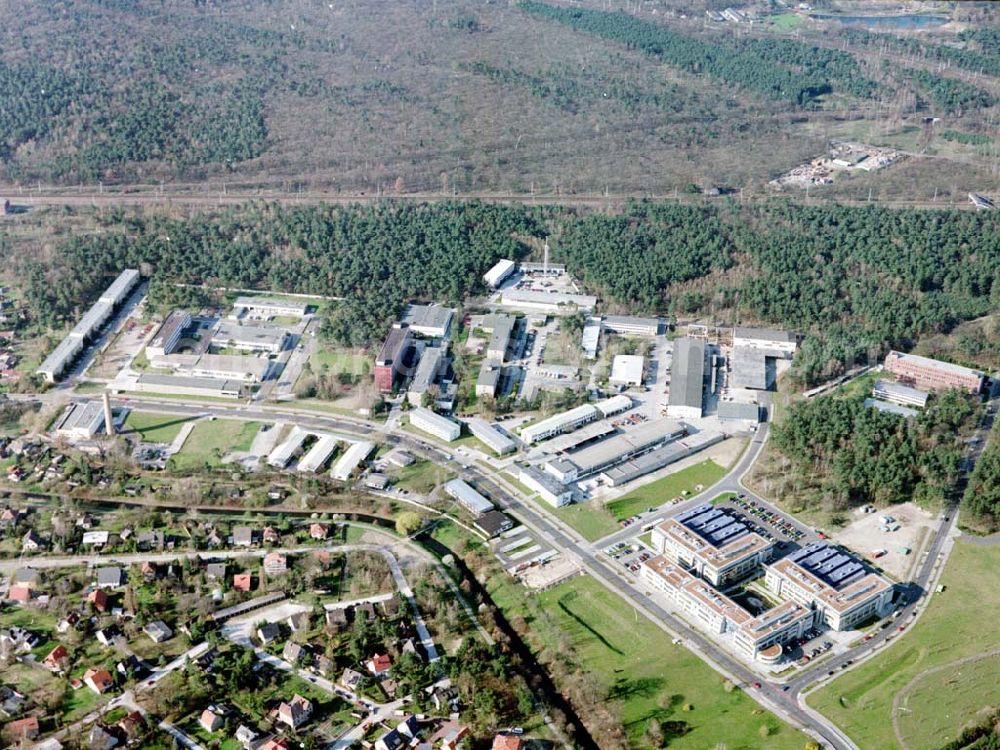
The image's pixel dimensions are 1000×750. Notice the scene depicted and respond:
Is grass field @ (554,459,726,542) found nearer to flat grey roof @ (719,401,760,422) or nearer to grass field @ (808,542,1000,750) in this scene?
flat grey roof @ (719,401,760,422)

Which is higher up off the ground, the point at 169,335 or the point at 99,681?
the point at 169,335

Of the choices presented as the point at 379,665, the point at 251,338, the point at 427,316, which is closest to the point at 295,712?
the point at 379,665

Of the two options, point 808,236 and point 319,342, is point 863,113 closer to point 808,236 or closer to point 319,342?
point 808,236

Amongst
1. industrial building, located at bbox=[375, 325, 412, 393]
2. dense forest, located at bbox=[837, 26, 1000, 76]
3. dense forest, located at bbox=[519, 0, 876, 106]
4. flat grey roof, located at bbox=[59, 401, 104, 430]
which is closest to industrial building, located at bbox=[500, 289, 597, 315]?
industrial building, located at bbox=[375, 325, 412, 393]

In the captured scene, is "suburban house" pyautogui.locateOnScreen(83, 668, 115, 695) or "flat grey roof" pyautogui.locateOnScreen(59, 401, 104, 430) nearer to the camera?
"suburban house" pyautogui.locateOnScreen(83, 668, 115, 695)

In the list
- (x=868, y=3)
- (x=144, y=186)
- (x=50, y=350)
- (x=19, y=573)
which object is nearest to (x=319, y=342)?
(x=50, y=350)

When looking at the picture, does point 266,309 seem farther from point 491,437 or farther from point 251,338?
point 491,437
